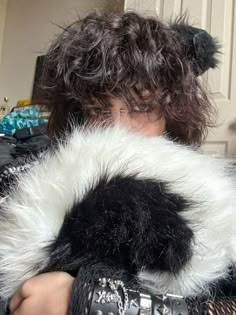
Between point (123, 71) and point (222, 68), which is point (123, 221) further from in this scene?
point (222, 68)

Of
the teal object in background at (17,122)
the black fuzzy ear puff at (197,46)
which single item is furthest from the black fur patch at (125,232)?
the teal object in background at (17,122)

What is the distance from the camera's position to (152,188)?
0.37 meters

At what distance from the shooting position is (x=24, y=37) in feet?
7.26

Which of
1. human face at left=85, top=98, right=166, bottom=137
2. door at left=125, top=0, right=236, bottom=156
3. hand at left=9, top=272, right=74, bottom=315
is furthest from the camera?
door at left=125, top=0, right=236, bottom=156

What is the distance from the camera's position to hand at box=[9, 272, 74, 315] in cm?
35

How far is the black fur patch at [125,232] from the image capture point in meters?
0.35

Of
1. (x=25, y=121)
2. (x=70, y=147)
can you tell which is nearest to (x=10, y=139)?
(x=25, y=121)

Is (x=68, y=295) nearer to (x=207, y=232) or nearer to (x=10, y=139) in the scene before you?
(x=207, y=232)

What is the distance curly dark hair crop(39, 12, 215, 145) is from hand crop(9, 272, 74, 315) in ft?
0.84

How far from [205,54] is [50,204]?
0.36 metres

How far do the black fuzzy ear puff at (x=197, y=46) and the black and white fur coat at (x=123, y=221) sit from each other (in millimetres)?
247

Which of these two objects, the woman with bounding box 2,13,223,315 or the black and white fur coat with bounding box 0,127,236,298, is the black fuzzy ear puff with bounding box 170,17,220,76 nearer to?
the woman with bounding box 2,13,223,315

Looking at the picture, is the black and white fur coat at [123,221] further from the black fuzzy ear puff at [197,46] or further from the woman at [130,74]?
the black fuzzy ear puff at [197,46]

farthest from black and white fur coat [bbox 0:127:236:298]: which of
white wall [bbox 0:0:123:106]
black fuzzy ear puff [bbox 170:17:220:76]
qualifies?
white wall [bbox 0:0:123:106]
